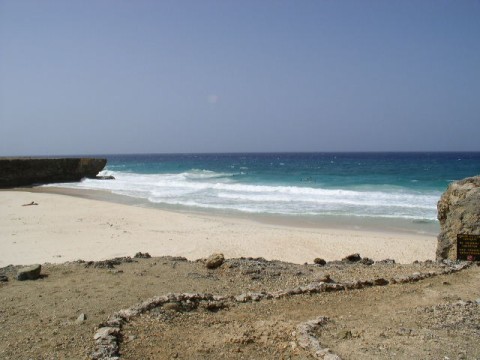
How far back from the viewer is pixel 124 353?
5.46 metres

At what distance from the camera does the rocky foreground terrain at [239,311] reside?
18.2 feet

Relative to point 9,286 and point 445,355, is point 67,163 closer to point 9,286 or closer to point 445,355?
point 9,286

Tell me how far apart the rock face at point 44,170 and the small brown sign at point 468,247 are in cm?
3724

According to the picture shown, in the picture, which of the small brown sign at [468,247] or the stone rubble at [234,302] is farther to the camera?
the small brown sign at [468,247]

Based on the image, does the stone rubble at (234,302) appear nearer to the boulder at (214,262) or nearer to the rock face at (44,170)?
the boulder at (214,262)

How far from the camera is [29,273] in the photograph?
8273 millimetres

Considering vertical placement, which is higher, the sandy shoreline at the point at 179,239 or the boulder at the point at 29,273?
the boulder at the point at 29,273

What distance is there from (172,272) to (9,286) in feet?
9.79

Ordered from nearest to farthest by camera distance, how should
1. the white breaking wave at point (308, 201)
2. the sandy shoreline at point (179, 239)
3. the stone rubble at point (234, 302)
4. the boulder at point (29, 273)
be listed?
the stone rubble at point (234, 302), the boulder at point (29, 273), the sandy shoreline at point (179, 239), the white breaking wave at point (308, 201)

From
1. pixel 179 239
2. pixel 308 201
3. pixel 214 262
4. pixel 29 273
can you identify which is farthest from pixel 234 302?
pixel 308 201

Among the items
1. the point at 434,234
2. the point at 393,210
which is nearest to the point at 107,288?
the point at 434,234

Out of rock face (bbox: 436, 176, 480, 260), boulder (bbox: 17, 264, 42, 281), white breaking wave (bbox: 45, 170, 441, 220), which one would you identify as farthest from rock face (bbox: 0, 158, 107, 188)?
rock face (bbox: 436, 176, 480, 260)

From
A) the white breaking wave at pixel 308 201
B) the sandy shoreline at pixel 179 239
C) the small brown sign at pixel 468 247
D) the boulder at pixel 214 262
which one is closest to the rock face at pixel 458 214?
the small brown sign at pixel 468 247

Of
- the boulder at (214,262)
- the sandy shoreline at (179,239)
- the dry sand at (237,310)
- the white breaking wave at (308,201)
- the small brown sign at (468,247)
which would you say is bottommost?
the sandy shoreline at (179,239)
